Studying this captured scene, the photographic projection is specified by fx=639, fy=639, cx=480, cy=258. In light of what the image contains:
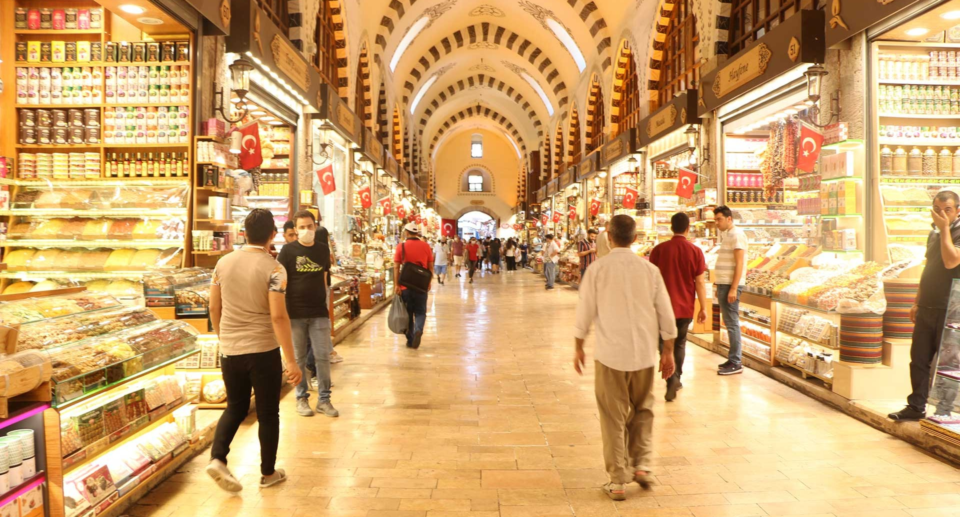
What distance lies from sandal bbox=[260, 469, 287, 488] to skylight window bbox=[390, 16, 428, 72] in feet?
45.7

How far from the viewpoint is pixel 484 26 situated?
17984mm

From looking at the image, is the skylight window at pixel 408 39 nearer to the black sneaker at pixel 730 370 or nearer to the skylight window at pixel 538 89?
the skylight window at pixel 538 89

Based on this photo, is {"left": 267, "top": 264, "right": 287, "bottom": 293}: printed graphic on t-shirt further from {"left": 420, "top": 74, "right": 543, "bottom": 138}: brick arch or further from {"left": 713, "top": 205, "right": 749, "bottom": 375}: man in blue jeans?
{"left": 420, "top": 74, "right": 543, "bottom": 138}: brick arch

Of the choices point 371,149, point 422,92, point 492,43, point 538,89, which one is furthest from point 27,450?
point 422,92

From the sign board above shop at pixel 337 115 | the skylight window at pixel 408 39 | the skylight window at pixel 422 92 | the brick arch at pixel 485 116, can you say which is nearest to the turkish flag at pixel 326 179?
the sign board above shop at pixel 337 115

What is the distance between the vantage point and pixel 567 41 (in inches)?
628

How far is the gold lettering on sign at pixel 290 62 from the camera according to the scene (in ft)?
19.1

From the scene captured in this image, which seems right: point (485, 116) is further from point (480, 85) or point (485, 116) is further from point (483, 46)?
point (483, 46)

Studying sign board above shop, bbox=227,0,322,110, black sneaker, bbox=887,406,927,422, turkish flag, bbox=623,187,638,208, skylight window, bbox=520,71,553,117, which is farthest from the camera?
skylight window, bbox=520,71,553,117

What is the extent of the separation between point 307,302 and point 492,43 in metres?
16.3

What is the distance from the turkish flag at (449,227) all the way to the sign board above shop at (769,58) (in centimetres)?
2640

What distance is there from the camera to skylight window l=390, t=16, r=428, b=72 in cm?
1563

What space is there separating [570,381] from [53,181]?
4.16 meters

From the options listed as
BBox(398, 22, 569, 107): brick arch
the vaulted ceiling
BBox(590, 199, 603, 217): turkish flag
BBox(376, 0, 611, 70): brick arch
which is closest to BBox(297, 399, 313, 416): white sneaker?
the vaulted ceiling
